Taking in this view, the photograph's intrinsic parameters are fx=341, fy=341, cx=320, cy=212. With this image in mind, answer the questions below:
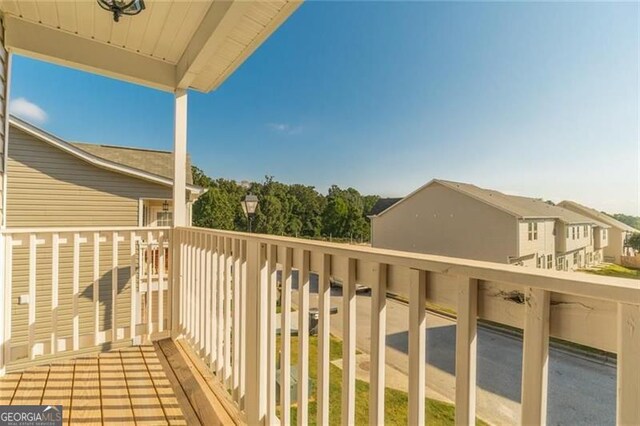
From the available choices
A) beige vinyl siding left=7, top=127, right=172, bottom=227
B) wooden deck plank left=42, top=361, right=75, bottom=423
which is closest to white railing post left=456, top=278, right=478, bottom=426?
wooden deck plank left=42, top=361, right=75, bottom=423

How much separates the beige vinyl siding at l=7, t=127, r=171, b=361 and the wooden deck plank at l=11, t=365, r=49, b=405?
112 inches

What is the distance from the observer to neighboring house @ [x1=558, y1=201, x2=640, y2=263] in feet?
2.72

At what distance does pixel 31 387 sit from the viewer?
74.6 inches

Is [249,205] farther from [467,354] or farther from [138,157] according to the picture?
[138,157]

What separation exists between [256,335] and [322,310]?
493 mm

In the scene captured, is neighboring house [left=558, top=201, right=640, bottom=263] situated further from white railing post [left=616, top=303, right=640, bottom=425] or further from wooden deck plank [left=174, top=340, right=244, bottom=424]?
wooden deck plank [left=174, top=340, right=244, bottom=424]

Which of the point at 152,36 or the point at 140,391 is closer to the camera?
the point at 140,391

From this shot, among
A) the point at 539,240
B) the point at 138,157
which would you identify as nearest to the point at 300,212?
the point at 539,240

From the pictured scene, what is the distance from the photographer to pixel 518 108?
1.78m

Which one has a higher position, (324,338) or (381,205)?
(381,205)

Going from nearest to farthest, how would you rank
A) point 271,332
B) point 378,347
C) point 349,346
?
point 378,347
point 349,346
point 271,332

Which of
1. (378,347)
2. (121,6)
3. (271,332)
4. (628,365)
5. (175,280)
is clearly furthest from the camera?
(175,280)

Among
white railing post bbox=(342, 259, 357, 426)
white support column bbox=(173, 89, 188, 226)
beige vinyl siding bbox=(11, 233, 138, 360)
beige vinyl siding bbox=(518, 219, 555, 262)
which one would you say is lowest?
beige vinyl siding bbox=(11, 233, 138, 360)

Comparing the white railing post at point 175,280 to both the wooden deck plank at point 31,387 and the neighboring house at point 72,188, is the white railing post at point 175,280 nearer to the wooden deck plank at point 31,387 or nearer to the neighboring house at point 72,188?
the wooden deck plank at point 31,387
